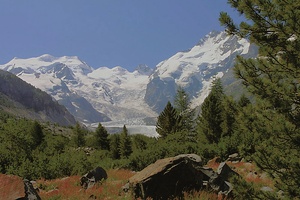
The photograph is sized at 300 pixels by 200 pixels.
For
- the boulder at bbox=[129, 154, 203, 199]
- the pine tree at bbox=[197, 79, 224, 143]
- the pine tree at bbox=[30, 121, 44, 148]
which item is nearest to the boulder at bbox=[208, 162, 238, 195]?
the boulder at bbox=[129, 154, 203, 199]

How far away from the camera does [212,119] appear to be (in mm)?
48656

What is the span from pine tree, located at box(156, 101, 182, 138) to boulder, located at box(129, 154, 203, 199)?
41648 mm

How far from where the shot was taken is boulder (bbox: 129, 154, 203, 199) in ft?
36.1

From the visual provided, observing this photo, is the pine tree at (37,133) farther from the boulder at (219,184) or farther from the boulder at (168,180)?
the boulder at (219,184)

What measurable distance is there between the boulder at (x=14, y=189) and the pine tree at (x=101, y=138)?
217ft

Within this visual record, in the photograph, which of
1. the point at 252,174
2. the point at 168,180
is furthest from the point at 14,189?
the point at 252,174

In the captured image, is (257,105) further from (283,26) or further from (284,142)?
(283,26)

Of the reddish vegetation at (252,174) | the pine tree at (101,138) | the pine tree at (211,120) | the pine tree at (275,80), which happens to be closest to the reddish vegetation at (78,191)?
the pine tree at (275,80)

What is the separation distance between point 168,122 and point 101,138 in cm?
2748

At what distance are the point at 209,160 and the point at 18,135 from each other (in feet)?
63.5

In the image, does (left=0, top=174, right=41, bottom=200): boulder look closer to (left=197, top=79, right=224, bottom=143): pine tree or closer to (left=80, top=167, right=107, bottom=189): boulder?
(left=80, top=167, right=107, bottom=189): boulder

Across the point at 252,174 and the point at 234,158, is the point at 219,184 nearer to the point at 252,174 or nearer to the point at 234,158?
the point at 252,174

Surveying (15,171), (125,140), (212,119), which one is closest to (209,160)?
(15,171)

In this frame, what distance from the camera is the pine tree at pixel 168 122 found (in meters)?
53.8
